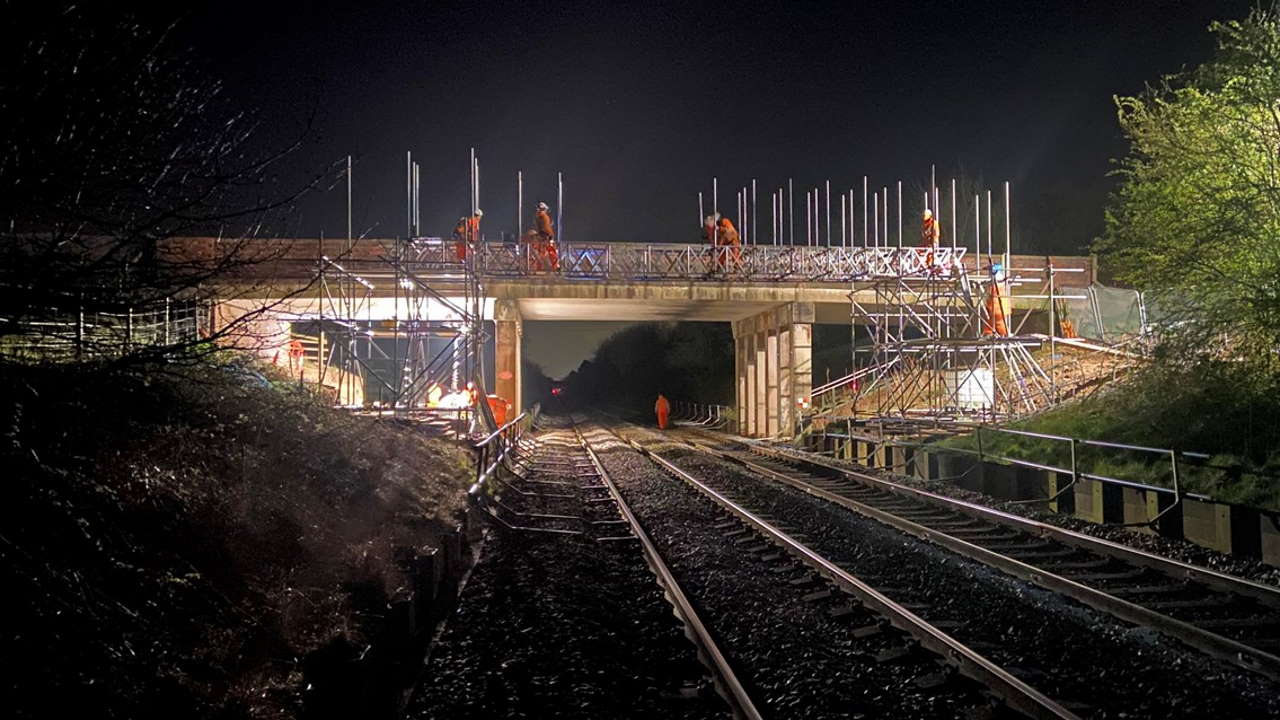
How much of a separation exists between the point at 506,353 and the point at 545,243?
3758 mm

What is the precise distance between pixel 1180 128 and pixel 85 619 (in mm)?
17810

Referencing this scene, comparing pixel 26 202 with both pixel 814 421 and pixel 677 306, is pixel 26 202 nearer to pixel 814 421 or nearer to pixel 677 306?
pixel 814 421

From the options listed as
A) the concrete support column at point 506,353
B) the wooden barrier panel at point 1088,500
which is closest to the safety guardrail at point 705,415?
the concrete support column at point 506,353

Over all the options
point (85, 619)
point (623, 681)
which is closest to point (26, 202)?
point (85, 619)

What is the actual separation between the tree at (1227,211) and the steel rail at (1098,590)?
5.13m

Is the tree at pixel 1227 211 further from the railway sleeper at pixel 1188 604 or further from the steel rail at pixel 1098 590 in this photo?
the railway sleeper at pixel 1188 604

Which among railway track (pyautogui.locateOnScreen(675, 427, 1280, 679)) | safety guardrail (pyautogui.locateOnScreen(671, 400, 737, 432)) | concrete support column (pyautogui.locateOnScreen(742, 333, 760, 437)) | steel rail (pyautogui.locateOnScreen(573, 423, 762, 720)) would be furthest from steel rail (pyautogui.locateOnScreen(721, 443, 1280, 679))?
safety guardrail (pyautogui.locateOnScreen(671, 400, 737, 432))

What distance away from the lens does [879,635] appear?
631 cm

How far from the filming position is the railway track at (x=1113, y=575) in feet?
20.3

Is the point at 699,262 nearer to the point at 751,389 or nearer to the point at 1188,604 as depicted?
the point at 751,389

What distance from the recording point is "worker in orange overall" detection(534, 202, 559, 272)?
→ 1042 inches

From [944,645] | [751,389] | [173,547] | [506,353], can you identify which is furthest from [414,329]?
[751,389]

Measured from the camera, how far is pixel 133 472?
6.91 m

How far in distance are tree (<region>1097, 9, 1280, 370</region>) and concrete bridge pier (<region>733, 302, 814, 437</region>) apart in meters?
12.4
